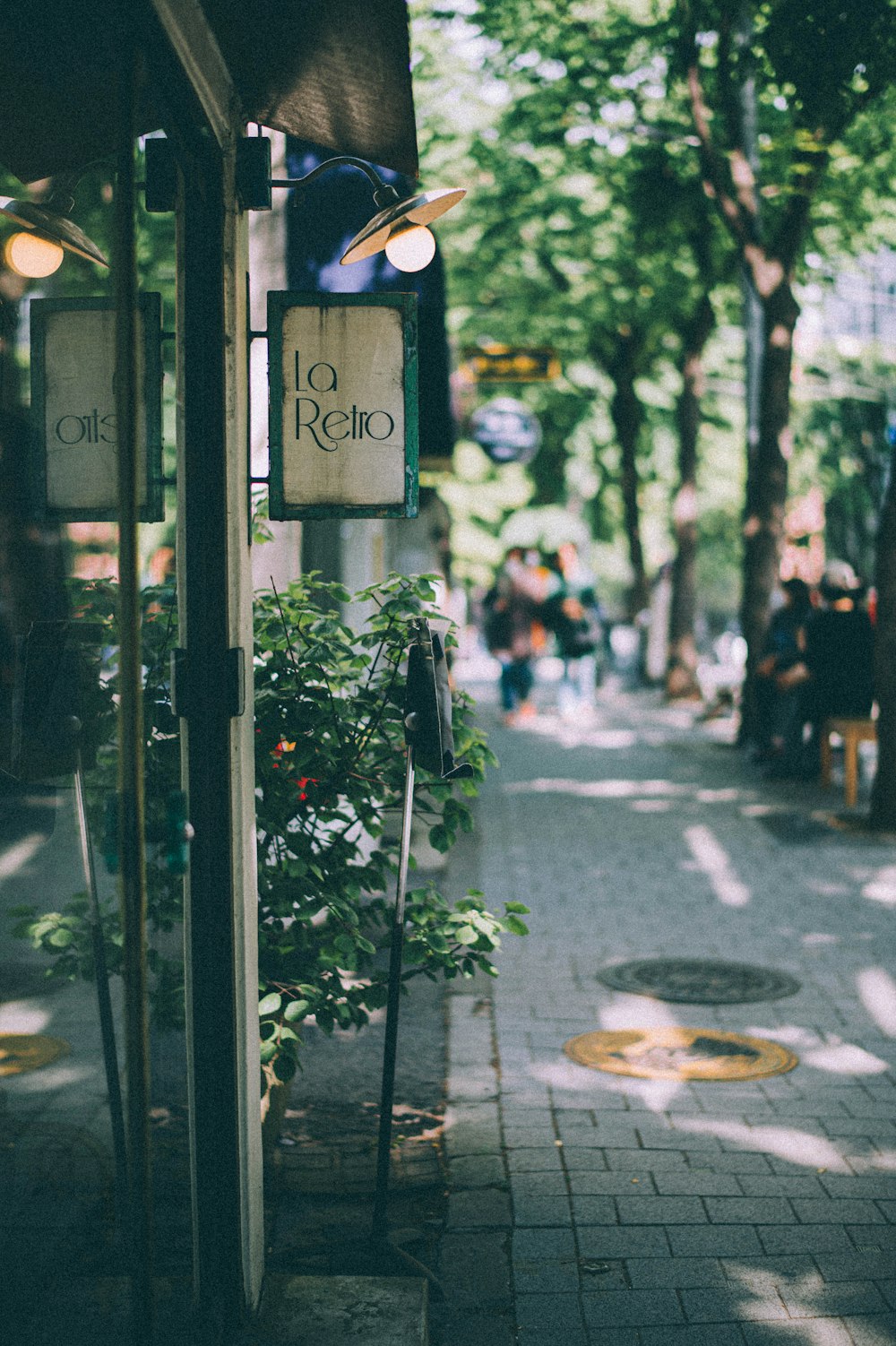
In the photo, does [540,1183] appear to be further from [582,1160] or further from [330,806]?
[330,806]

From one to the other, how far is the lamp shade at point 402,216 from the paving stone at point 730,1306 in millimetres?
2826

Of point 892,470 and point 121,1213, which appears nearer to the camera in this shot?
point 121,1213

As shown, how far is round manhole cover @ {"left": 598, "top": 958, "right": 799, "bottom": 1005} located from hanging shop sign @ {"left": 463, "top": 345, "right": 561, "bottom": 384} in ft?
36.7

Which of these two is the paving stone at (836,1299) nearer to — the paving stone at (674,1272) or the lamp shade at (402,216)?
the paving stone at (674,1272)

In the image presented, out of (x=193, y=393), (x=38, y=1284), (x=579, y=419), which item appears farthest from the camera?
(x=579, y=419)

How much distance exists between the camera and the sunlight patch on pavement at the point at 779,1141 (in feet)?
16.2

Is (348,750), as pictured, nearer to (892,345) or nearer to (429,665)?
(429,665)

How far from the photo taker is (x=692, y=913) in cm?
877

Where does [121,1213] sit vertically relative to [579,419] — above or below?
below

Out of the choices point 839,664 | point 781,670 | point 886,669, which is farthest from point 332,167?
point 781,670

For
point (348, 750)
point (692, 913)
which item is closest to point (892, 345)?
point (692, 913)

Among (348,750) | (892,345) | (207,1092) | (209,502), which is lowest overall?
(207,1092)

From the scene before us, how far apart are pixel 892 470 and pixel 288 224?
5820mm

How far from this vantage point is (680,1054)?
20.1ft
